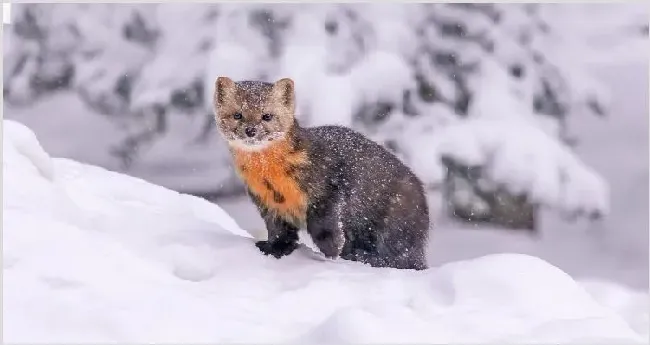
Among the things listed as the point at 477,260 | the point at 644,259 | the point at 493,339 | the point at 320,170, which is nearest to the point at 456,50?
the point at 644,259

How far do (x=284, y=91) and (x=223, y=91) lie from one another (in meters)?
0.28

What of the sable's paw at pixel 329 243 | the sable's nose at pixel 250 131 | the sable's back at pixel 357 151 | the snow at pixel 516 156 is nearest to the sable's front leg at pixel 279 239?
the sable's paw at pixel 329 243

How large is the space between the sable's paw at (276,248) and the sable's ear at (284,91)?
650 millimetres

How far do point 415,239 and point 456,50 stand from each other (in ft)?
11.6

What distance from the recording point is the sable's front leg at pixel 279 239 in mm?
3893

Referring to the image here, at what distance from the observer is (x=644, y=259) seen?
28.2 feet

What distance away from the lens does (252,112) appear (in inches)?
149

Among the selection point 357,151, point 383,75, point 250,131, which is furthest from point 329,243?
point 383,75

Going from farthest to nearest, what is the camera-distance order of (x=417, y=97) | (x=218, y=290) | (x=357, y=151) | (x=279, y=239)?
(x=417, y=97)
(x=357, y=151)
(x=279, y=239)
(x=218, y=290)

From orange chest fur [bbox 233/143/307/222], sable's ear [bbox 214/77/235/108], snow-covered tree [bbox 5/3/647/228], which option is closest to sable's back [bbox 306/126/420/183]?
orange chest fur [bbox 233/143/307/222]

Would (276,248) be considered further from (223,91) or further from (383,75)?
(383,75)

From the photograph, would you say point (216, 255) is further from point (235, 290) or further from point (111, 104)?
point (111, 104)

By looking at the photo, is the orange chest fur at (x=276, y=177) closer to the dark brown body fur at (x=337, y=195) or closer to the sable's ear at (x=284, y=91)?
the dark brown body fur at (x=337, y=195)

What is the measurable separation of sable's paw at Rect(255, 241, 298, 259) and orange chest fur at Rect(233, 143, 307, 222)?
14 cm
